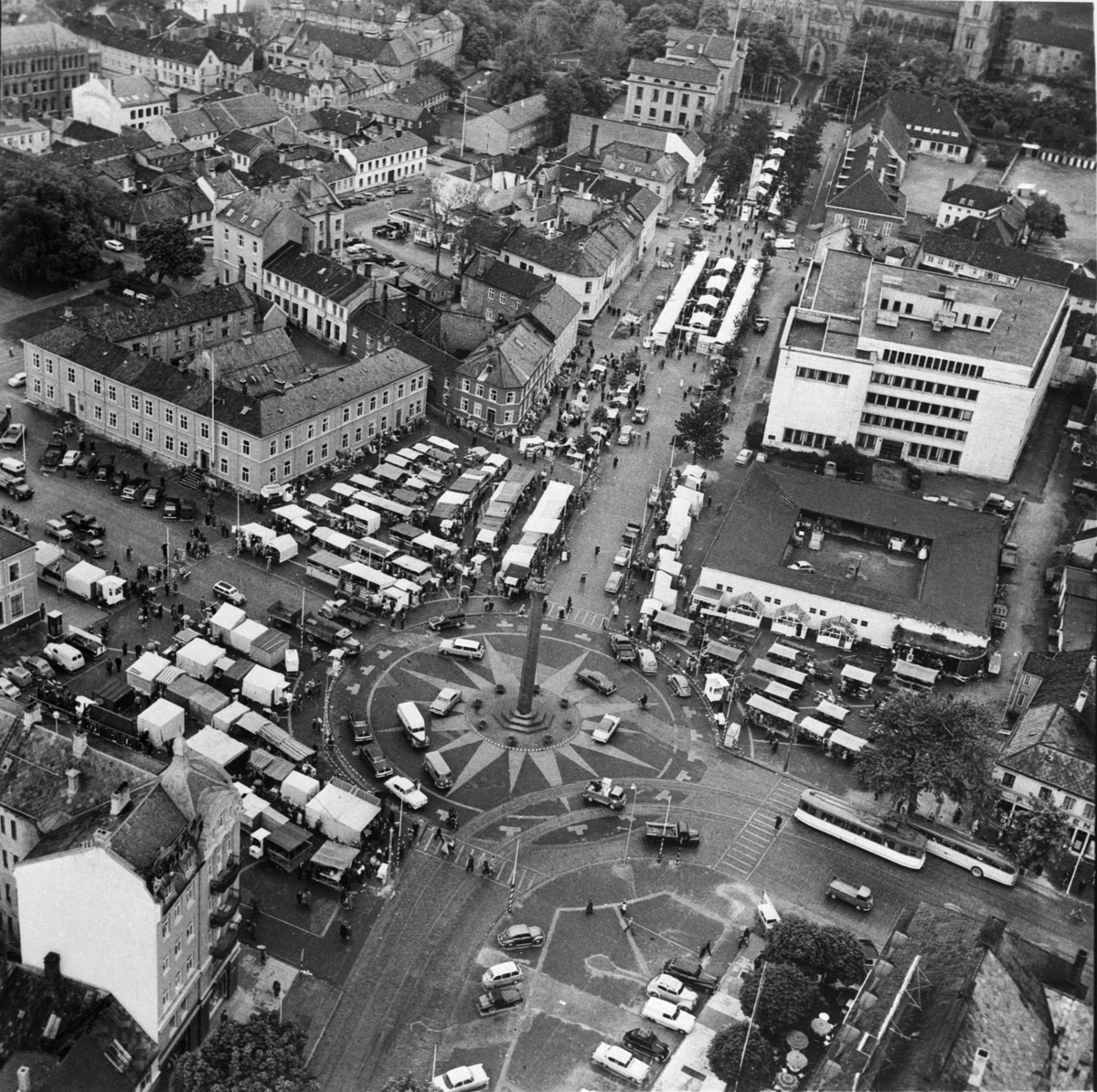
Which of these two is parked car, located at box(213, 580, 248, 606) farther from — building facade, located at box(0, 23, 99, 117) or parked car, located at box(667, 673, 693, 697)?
building facade, located at box(0, 23, 99, 117)

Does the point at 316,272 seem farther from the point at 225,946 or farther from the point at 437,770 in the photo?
the point at 225,946

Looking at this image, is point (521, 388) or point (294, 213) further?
point (294, 213)

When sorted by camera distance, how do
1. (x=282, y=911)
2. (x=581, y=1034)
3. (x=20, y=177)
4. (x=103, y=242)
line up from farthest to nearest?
(x=103, y=242), (x=20, y=177), (x=282, y=911), (x=581, y=1034)

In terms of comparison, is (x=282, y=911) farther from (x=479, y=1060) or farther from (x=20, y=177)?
(x=20, y=177)

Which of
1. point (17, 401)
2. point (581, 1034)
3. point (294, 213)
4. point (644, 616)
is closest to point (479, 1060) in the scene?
point (581, 1034)

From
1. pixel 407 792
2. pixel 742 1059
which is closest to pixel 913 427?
pixel 407 792

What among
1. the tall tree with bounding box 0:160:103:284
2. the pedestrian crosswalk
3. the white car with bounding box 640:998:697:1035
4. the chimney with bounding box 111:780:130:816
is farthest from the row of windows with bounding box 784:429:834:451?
the chimney with bounding box 111:780:130:816
